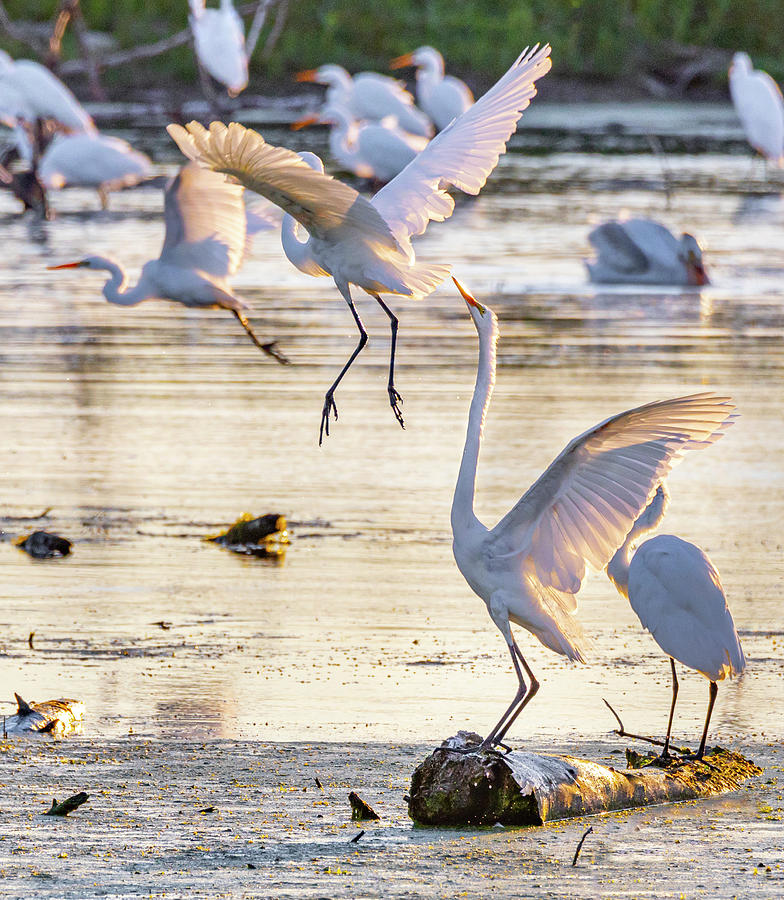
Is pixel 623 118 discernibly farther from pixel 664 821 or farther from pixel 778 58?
pixel 664 821

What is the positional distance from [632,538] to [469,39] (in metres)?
40.8

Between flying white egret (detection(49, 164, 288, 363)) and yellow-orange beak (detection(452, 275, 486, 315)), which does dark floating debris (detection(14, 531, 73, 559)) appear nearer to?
flying white egret (detection(49, 164, 288, 363))

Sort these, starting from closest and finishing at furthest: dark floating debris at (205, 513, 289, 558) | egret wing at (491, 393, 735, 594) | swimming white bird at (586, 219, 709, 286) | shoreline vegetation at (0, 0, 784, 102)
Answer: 1. egret wing at (491, 393, 735, 594)
2. dark floating debris at (205, 513, 289, 558)
3. swimming white bird at (586, 219, 709, 286)
4. shoreline vegetation at (0, 0, 784, 102)

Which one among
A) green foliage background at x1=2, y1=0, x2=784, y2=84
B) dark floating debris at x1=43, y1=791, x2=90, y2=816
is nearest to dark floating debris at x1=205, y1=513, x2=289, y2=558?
dark floating debris at x1=43, y1=791, x2=90, y2=816

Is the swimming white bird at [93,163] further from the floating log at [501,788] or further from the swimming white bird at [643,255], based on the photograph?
the floating log at [501,788]

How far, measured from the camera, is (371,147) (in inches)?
1048

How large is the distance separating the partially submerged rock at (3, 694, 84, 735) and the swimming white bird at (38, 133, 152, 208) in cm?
1763

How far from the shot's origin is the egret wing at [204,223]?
11.5 meters

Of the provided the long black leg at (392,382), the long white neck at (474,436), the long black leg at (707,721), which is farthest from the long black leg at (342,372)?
the long black leg at (707,721)

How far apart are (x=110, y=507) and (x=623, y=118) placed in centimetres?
3339

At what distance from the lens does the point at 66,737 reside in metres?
6.84

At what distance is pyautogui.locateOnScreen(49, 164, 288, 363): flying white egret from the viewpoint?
11.6m

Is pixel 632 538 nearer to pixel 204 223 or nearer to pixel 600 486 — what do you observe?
pixel 600 486

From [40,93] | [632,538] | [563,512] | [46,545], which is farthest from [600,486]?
[40,93]
